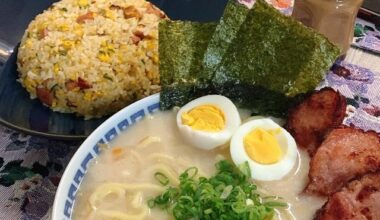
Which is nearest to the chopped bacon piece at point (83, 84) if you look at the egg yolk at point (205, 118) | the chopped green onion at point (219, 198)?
the egg yolk at point (205, 118)

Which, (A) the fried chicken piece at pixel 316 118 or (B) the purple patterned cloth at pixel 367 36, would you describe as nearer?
(A) the fried chicken piece at pixel 316 118

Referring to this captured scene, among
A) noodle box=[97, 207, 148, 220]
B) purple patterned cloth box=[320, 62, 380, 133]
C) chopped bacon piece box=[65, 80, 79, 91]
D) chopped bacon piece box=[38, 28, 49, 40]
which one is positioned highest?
chopped bacon piece box=[38, 28, 49, 40]

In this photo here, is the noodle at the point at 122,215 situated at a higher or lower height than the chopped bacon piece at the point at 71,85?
lower

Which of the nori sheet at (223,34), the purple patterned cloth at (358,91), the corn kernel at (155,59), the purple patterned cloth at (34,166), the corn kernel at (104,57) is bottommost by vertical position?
the purple patterned cloth at (34,166)

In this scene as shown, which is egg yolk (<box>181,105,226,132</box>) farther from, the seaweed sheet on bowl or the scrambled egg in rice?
the scrambled egg in rice

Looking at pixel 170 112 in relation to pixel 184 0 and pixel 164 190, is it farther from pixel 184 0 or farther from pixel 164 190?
pixel 184 0

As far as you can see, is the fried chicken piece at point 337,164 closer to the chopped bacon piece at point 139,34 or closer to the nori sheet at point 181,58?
the nori sheet at point 181,58

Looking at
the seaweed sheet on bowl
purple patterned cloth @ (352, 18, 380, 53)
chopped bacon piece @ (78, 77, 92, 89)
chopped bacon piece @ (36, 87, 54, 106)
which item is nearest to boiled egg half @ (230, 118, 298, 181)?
the seaweed sheet on bowl

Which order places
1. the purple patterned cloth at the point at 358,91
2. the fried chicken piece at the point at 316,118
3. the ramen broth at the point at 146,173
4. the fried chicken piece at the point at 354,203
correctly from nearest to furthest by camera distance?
the fried chicken piece at the point at 354,203 → the ramen broth at the point at 146,173 → the fried chicken piece at the point at 316,118 → the purple patterned cloth at the point at 358,91

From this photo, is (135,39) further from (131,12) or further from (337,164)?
(337,164)
